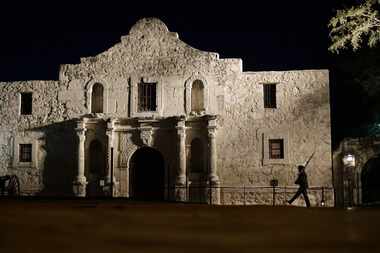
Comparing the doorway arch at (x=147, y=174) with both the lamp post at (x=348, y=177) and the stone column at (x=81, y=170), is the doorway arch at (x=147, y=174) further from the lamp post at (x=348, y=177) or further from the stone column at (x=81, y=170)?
the lamp post at (x=348, y=177)

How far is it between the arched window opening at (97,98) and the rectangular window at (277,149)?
7903 millimetres

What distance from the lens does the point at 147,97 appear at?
22828 millimetres

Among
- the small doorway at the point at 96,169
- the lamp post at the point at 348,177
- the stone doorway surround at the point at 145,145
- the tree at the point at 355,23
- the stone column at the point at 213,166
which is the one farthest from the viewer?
the small doorway at the point at 96,169

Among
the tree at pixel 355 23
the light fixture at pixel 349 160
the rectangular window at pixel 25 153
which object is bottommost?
the light fixture at pixel 349 160

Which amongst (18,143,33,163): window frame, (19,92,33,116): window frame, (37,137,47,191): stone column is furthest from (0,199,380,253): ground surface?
(19,92,33,116): window frame

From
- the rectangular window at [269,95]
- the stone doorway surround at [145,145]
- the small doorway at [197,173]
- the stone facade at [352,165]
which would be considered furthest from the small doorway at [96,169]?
the stone facade at [352,165]

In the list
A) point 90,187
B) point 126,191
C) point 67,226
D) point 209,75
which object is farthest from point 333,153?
point 67,226

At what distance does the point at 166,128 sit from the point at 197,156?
6.11ft

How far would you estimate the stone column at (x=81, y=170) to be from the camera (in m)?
21.9

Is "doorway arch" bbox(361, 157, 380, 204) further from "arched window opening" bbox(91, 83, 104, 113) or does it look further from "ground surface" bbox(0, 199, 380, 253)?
"ground surface" bbox(0, 199, 380, 253)

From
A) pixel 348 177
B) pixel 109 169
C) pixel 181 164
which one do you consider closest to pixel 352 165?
pixel 348 177

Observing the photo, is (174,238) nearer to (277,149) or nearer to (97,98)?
(277,149)

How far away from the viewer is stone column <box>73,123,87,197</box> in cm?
2194

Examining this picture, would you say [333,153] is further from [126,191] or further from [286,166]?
[126,191]
